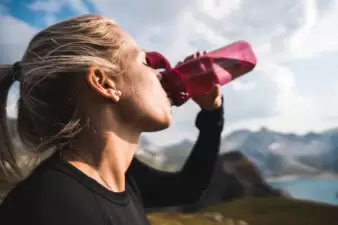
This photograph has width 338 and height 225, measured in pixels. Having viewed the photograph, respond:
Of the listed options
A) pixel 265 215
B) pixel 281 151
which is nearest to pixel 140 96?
pixel 265 215

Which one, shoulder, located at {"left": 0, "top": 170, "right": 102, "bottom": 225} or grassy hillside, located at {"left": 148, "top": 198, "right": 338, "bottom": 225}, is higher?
shoulder, located at {"left": 0, "top": 170, "right": 102, "bottom": 225}

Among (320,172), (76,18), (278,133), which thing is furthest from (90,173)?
(320,172)

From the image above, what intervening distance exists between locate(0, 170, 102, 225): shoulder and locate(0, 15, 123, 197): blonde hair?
65 mm

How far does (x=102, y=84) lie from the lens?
0.49 meters

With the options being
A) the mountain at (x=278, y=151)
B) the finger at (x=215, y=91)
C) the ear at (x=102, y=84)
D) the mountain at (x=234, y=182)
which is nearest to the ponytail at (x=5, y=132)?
the ear at (x=102, y=84)

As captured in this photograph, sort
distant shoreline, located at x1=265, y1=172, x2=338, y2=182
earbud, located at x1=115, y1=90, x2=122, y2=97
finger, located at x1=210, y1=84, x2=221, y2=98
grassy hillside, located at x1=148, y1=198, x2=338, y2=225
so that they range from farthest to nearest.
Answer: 1. distant shoreline, located at x1=265, y1=172, x2=338, y2=182
2. grassy hillside, located at x1=148, y1=198, x2=338, y2=225
3. finger, located at x1=210, y1=84, x2=221, y2=98
4. earbud, located at x1=115, y1=90, x2=122, y2=97

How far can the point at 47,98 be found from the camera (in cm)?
49

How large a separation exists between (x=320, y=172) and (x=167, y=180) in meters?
1.58

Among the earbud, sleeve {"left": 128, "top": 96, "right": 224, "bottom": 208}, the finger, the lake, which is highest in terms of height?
the finger

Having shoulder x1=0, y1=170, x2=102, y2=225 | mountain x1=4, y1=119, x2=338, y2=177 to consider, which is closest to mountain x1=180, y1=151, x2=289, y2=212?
mountain x1=4, y1=119, x2=338, y2=177

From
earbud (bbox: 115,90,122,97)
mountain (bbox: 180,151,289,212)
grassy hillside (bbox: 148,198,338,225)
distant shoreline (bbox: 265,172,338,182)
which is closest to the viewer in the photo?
earbud (bbox: 115,90,122,97)

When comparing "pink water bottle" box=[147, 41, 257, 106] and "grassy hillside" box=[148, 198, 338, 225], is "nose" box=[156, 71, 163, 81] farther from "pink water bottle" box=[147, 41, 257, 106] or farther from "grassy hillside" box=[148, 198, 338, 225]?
"grassy hillside" box=[148, 198, 338, 225]

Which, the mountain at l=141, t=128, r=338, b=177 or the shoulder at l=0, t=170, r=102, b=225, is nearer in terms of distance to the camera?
the shoulder at l=0, t=170, r=102, b=225

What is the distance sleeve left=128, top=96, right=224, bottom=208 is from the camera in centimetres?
63
